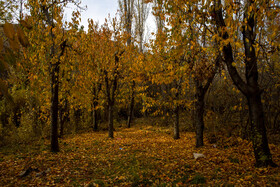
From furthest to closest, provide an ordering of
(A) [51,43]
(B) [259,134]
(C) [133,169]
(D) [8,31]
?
(A) [51,43] < (C) [133,169] < (B) [259,134] < (D) [8,31]

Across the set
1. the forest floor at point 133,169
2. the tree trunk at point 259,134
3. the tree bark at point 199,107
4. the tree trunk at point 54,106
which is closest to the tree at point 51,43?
the tree trunk at point 54,106

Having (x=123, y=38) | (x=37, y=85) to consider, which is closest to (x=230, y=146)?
(x=123, y=38)

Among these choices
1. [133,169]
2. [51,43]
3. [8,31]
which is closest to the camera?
[8,31]

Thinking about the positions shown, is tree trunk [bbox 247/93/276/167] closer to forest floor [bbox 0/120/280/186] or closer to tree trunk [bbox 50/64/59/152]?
forest floor [bbox 0/120/280/186]

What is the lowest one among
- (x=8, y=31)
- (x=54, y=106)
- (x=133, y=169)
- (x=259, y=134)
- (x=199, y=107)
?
(x=133, y=169)

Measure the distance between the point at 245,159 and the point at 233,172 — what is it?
142 cm

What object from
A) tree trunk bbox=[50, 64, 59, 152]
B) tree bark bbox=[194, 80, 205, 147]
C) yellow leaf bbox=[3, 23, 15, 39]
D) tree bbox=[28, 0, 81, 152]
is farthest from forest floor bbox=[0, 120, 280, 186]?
yellow leaf bbox=[3, 23, 15, 39]

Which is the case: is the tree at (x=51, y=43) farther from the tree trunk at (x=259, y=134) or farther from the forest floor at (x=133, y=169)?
the tree trunk at (x=259, y=134)

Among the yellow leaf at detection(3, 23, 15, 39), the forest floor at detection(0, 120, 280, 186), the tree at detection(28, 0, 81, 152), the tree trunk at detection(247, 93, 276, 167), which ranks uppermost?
the tree at detection(28, 0, 81, 152)

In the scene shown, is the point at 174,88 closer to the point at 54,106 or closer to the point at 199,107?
the point at 199,107

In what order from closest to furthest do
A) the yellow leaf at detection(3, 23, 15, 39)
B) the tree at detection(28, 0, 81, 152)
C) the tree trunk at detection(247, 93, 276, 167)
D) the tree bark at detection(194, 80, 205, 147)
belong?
the yellow leaf at detection(3, 23, 15, 39) < the tree trunk at detection(247, 93, 276, 167) < the tree at detection(28, 0, 81, 152) < the tree bark at detection(194, 80, 205, 147)

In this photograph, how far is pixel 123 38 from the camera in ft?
41.7

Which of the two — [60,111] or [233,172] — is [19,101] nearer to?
[60,111]

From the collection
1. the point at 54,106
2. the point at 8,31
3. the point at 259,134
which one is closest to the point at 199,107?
the point at 259,134
